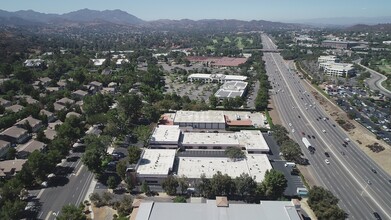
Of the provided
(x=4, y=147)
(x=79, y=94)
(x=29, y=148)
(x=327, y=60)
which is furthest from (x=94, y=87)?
(x=327, y=60)

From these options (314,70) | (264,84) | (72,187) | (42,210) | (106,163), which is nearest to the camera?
(42,210)

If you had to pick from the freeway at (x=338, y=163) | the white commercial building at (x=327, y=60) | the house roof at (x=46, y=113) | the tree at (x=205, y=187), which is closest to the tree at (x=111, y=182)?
the tree at (x=205, y=187)

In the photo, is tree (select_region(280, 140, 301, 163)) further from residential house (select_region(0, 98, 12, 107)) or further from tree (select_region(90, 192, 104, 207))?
residential house (select_region(0, 98, 12, 107))

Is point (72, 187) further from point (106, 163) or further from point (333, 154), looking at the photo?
point (333, 154)

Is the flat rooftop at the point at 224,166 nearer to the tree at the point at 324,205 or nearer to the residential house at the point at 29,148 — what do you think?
the tree at the point at 324,205

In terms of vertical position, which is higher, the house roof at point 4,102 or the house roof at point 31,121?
the house roof at point 31,121

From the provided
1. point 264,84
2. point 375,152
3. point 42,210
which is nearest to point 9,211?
point 42,210

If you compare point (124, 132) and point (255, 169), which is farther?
point (124, 132)
